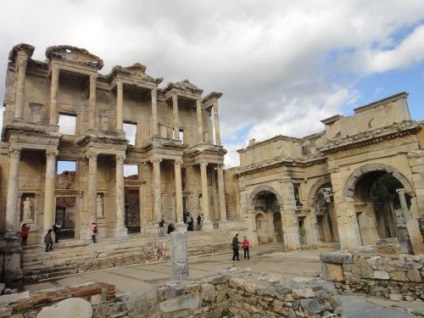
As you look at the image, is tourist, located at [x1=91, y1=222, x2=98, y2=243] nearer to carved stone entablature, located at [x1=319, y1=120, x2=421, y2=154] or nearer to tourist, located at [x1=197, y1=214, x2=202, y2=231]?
tourist, located at [x1=197, y1=214, x2=202, y2=231]

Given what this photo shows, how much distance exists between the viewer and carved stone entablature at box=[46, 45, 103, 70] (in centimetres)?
2022

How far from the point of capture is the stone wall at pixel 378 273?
6.48 m

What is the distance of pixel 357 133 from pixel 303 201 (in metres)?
5.80

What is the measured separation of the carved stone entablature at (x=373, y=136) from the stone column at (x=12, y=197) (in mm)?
16138

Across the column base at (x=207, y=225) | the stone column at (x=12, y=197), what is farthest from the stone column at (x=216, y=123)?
the stone column at (x=12, y=197)

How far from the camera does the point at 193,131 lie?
1101 inches

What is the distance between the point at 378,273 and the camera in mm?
7004

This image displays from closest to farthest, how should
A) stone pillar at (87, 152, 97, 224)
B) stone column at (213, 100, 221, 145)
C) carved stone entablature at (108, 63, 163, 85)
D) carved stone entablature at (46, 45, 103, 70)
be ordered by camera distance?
stone pillar at (87, 152, 97, 224) → carved stone entablature at (46, 45, 103, 70) → carved stone entablature at (108, 63, 163, 85) → stone column at (213, 100, 221, 145)

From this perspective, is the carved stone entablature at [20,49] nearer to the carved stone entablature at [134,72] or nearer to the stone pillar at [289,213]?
the carved stone entablature at [134,72]

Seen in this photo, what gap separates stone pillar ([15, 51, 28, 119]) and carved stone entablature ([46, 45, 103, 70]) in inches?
60.9

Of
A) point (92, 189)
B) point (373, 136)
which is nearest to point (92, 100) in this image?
point (92, 189)

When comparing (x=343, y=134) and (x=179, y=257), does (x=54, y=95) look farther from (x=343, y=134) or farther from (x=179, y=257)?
(x=343, y=134)

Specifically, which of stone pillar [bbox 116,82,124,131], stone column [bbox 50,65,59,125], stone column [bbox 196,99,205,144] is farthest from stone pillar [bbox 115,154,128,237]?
stone column [bbox 196,99,205,144]

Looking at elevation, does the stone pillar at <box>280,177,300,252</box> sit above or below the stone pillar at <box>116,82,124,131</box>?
below
